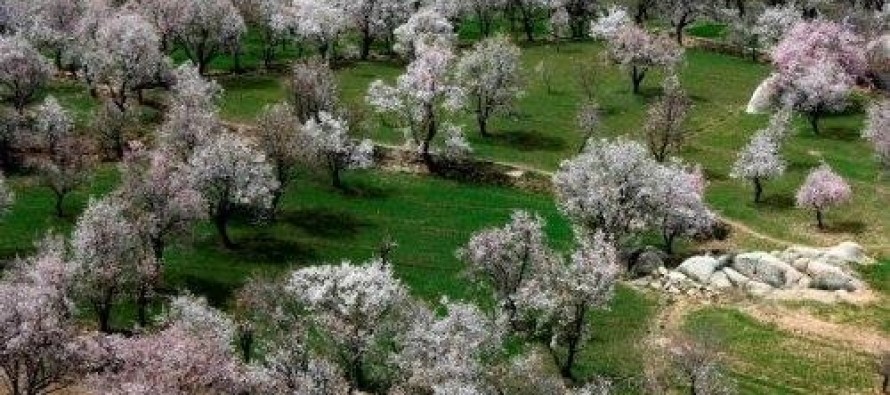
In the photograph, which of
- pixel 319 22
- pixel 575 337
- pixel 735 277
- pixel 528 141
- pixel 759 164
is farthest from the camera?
pixel 319 22

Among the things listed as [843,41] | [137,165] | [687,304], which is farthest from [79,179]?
[843,41]

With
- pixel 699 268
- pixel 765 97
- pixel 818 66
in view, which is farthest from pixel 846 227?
pixel 818 66

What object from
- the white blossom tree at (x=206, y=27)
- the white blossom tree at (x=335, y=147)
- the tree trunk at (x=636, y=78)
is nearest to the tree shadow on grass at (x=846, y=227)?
the tree trunk at (x=636, y=78)

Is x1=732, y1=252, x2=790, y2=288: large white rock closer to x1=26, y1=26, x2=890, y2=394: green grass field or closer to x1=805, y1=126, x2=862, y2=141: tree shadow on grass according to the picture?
x1=26, y1=26, x2=890, y2=394: green grass field

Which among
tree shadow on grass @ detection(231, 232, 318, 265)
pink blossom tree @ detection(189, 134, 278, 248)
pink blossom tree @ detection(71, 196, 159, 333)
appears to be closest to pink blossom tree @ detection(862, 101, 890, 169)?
tree shadow on grass @ detection(231, 232, 318, 265)

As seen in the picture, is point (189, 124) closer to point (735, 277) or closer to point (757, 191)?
point (735, 277)

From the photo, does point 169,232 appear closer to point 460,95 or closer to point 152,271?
point 152,271

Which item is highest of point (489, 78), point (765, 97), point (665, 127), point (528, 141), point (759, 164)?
point (489, 78)
